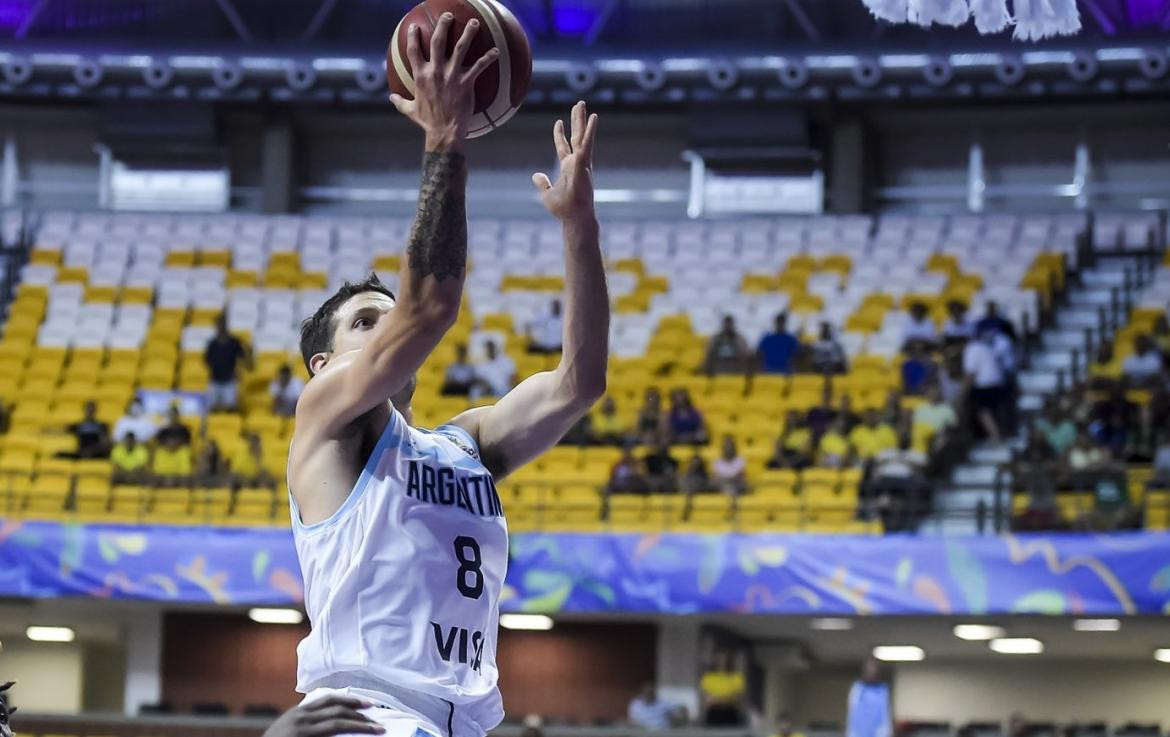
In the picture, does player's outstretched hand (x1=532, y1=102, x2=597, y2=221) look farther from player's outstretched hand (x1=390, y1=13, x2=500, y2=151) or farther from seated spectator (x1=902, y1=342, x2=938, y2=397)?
seated spectator (x1=902, y1=342, x2=938, y2=397)

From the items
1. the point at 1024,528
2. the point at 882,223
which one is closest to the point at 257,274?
the point at 882,223

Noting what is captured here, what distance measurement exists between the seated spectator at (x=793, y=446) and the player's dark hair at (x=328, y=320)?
49.7 feet

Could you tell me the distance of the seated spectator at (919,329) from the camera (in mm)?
21641

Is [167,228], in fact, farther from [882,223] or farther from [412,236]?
[412,236]

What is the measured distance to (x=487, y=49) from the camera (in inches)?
186

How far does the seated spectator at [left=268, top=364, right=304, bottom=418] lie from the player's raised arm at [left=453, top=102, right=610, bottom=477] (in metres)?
16.9

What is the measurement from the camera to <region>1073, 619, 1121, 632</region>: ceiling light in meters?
19.0

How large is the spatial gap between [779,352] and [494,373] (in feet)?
11.0

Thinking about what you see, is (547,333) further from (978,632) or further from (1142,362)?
(1142,362)

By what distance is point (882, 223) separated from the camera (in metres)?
25.1

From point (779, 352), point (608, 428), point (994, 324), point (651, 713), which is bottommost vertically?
point (651, 713)

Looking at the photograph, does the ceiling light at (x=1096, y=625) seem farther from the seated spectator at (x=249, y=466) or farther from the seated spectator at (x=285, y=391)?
the seated spectator at (x=285, y=391)

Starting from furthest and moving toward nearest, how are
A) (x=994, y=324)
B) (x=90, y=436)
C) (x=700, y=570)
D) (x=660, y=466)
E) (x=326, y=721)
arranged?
(x=994, y=324)
(x=90, y=436)
(x=660, y=466)
(x=700, y=570)
(x=326, y=721)

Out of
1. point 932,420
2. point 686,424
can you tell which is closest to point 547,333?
point 686,424
